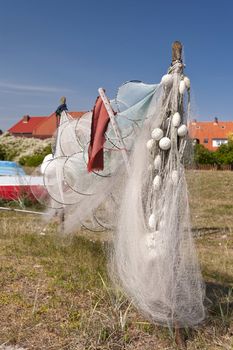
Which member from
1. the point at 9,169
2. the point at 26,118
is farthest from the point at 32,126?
the point at 9,169

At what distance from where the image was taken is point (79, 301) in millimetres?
4938

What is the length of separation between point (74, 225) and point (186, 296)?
2.41 meters

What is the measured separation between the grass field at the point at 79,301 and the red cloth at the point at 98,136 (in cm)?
85

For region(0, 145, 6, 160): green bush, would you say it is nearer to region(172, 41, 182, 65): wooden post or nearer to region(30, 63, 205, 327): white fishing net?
region(30, 63, 205, 327): white fishing net

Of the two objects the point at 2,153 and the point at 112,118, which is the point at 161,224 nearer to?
the point at 112,118

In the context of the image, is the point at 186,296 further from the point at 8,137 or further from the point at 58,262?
the point at 8,137

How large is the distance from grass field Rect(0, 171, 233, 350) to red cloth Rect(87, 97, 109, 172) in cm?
85

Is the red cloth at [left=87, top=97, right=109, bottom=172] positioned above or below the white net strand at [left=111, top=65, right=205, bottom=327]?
above

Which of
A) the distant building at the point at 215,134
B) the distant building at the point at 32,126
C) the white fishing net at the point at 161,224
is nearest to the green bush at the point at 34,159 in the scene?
the white fishing net at the point at 161,224

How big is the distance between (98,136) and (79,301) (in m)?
1.59

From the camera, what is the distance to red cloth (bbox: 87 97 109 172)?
4602mm

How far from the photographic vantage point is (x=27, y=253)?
22.9ft

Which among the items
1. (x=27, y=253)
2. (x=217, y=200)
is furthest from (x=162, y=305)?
(x=217, y=200)

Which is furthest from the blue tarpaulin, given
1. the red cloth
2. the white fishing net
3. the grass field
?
the white fishing net
